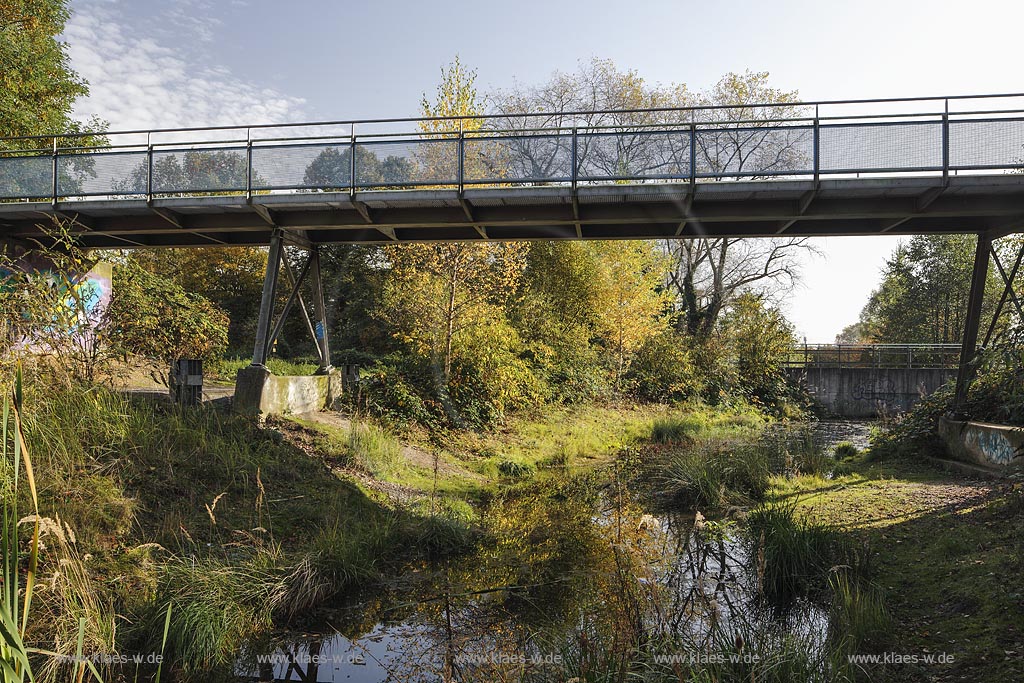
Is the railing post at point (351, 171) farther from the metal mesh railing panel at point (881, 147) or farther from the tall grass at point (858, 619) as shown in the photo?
the tall grass at point (858, 619)

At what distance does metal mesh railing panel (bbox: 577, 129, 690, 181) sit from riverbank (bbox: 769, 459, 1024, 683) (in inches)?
216

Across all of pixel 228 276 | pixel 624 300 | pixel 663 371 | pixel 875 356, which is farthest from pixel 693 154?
pixel 875 356

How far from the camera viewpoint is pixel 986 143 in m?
10.4

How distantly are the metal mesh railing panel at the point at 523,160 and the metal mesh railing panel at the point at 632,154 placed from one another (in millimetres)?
295

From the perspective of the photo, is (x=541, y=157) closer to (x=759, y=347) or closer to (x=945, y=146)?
(x=945, y=146)

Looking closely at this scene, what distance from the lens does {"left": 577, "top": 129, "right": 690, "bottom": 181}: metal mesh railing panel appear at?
36.9 ft

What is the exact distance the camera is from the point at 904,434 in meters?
13.9

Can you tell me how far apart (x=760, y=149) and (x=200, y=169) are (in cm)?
986

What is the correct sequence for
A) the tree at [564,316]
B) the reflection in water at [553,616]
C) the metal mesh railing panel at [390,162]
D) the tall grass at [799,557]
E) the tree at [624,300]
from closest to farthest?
1. the reflection in water at [553,616]
2. the tall grass at [799,557]
3. the metal mesh railing panel at [390,162]
4. the tree at [564,316]
5. the tree at [624,300]

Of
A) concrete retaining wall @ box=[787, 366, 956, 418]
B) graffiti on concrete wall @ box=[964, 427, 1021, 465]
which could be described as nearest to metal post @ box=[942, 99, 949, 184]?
graffiti on concrete wall @ box=[964, 427, 1021, 465]

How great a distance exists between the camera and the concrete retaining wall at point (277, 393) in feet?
40.2

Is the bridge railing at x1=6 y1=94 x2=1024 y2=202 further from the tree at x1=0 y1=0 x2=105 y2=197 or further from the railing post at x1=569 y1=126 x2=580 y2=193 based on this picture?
the tree at x1=0 y1=0 x2=105 y2=197

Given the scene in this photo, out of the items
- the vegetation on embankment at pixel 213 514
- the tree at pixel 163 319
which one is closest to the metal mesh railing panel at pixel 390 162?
the vegetation on embankment at pixel 213 514

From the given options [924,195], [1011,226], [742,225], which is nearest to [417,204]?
[742,225]
